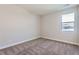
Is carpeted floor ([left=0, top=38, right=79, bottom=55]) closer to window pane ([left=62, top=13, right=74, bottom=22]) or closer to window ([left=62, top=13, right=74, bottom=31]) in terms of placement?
window ([left=62, top=13, right=74, bottom=31])

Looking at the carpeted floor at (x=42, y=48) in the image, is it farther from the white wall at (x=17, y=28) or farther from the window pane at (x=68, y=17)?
the window pane at (x=68, y=17)

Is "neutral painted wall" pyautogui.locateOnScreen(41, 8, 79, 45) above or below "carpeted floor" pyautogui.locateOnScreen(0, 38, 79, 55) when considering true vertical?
above

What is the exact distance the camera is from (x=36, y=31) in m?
1.70

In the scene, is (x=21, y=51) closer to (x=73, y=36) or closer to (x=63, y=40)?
(x=63, y=40)

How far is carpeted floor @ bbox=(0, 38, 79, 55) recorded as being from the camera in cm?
168

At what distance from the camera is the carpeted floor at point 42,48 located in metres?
1.68

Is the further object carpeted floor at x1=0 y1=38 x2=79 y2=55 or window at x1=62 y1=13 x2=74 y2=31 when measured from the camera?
carpeted floor at x1=0 y1=38 x2=79 y2=55

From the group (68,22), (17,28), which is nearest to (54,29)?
(68,22)

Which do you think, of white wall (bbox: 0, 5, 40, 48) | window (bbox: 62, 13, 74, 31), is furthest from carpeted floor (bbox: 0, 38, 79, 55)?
window (bbox: 62, 13, 74, 31)

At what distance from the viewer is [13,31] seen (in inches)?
67.0

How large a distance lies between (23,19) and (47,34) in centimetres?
62

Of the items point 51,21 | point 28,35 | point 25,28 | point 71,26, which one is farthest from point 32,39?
point 71,26

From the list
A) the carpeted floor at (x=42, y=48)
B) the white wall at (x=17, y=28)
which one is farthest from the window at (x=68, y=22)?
the white wall at (x=17, y=28)

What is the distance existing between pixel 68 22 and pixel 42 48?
32.6 inches
